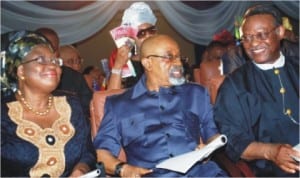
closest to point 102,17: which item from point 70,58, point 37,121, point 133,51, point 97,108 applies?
point 70,58

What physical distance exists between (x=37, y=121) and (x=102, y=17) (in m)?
3.61

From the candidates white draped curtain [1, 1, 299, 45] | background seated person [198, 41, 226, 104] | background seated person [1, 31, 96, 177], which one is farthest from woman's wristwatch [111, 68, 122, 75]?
white draped curtain [1, 1, 299, 45]

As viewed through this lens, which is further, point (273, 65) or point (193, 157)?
point (273, 65)

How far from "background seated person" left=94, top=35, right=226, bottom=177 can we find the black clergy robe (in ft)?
0.37

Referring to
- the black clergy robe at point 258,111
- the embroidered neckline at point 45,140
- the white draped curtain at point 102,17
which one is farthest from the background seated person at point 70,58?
the black clergy robe at point 258,111

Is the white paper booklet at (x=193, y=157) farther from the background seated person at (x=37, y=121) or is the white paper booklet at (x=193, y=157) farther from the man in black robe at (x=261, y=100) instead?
the background seated person at (x=37, y=121)

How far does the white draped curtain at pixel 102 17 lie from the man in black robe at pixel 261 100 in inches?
135

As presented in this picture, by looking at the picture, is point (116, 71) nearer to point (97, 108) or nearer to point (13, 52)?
point (97, 108)

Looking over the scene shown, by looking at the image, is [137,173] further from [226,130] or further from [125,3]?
[125,3]

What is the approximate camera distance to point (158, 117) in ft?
10.3

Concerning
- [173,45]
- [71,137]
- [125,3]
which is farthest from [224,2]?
[71,137]

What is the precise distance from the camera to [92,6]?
6262mm

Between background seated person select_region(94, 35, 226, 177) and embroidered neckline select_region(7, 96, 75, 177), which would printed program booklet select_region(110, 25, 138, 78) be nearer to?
background seated person select_region(94, 35, 226, 177)

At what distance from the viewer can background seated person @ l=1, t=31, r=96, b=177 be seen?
9.41 ft
